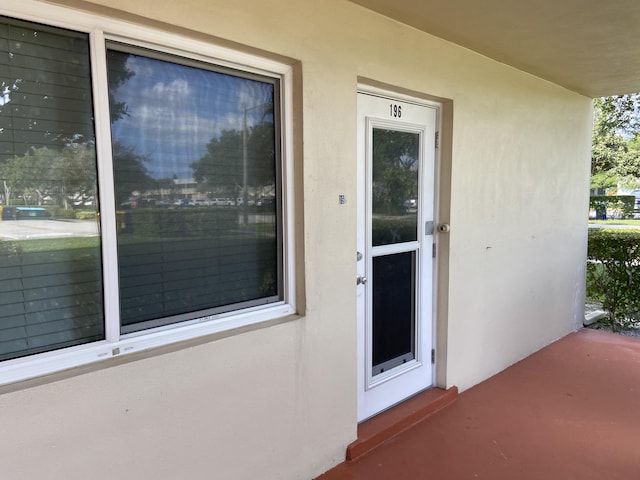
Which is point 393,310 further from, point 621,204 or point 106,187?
point 621,204

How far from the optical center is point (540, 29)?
258 centimetres

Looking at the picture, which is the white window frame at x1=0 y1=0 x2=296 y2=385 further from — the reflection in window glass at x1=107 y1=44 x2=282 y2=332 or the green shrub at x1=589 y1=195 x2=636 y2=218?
the green shrub at x1=589 y1=195 x2=636 y2=218

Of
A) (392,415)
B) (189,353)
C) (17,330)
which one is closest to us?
(17,330)

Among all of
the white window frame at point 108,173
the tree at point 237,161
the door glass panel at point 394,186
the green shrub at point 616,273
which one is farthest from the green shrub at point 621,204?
the white window frame at point 108,173

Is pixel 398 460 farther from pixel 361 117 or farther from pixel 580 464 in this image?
pixel 361 117

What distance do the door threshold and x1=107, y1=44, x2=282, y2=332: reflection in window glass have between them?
40.4 inches

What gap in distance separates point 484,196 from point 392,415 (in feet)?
5.71

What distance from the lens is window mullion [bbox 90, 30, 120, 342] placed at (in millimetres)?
1497

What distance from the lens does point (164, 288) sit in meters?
1.75

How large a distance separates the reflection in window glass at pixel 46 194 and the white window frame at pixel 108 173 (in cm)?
3

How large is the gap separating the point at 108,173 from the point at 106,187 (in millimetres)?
52

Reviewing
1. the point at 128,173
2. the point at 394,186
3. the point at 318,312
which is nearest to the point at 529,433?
the point at 318,312

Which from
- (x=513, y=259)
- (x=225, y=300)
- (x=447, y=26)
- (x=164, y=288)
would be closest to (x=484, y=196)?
(x=513, y=259)

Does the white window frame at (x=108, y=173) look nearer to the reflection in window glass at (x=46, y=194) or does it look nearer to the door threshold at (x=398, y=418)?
the reflection in window glass at (x=46, y=194)
